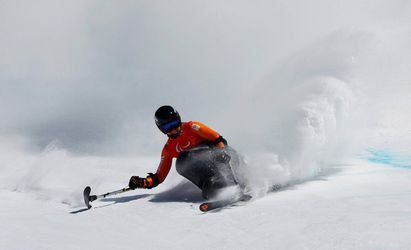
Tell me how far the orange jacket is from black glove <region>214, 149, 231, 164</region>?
0.49ft

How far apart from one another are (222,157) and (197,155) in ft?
1.24

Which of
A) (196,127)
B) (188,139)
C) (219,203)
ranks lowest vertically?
(219,203)

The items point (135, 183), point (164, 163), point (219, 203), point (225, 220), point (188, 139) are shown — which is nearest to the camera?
point (225, 220)

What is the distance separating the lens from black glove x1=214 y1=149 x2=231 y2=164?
607cm

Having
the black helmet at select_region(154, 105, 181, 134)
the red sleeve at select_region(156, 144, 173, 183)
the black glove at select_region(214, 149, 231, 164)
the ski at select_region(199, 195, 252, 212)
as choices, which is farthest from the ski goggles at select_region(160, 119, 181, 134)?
the ski at select_region(199, 195, 252, 212)

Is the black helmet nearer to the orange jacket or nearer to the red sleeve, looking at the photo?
the orange jacket

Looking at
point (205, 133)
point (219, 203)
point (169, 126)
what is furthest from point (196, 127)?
point (219, 203)

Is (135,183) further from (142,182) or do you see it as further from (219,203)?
(219,203)

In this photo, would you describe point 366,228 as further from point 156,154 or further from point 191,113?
point 191,113

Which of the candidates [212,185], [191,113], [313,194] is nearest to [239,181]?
[212,185]

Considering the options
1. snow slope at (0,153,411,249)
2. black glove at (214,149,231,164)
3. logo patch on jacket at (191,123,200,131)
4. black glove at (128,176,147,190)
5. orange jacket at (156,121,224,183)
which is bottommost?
snow slope at (0,153,411,249)

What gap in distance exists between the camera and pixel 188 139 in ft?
20.8

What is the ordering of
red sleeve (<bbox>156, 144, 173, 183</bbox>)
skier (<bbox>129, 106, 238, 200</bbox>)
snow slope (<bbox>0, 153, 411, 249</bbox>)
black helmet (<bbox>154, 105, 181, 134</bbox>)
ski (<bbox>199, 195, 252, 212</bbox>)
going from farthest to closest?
red sleeve (<bbox>156, 144, 173, 183</bbox>) < black helmet (<bbox>154, 105, 181, 134</bbox>) < skier (<bbox>129, 106, 238, 200</bbox>) < ski (<bbox>199, 195, 252, 212</bbox>) < snow slope (<bbox>0, 153, 411, 249</bbox>)

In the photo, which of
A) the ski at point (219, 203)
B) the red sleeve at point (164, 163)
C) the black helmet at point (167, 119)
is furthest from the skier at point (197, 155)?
the ski at point (219, 203)
